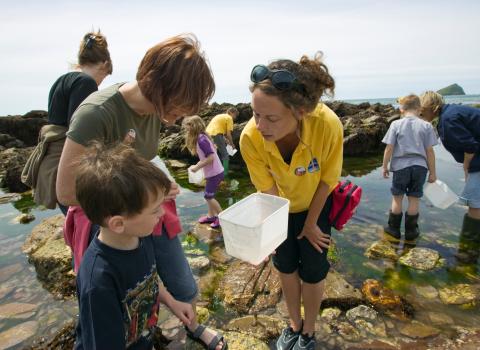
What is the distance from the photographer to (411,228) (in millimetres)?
4859

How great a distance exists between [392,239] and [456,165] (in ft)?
22.0

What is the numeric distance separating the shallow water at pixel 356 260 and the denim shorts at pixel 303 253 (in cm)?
109

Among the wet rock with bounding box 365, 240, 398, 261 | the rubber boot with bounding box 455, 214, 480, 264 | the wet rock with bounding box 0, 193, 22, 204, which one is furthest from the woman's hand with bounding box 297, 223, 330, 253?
the wet rock with bounding box 0, 193, 22, 204

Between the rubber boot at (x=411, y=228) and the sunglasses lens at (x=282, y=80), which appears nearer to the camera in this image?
the sunglasses lens at (x=282, y=80)

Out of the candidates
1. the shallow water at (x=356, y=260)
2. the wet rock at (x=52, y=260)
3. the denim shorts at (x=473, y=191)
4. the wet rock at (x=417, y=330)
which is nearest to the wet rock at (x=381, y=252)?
the shallow water at (x=356, y=260)

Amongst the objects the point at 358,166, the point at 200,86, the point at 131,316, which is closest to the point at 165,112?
the point at 200,86

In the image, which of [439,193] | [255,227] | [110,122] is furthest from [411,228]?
[110,122]

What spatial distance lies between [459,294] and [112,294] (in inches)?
134

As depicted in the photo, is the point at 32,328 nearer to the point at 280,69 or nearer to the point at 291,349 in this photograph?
the point at 291,349

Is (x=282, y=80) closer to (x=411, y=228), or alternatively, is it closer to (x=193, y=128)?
(x=193, y=128)

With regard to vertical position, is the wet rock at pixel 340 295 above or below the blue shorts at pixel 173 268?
below

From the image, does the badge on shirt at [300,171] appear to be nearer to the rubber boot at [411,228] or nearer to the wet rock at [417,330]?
the wet rock at [417,330]

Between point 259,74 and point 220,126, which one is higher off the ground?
point 259,74

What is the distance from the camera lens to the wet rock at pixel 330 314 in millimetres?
3045
